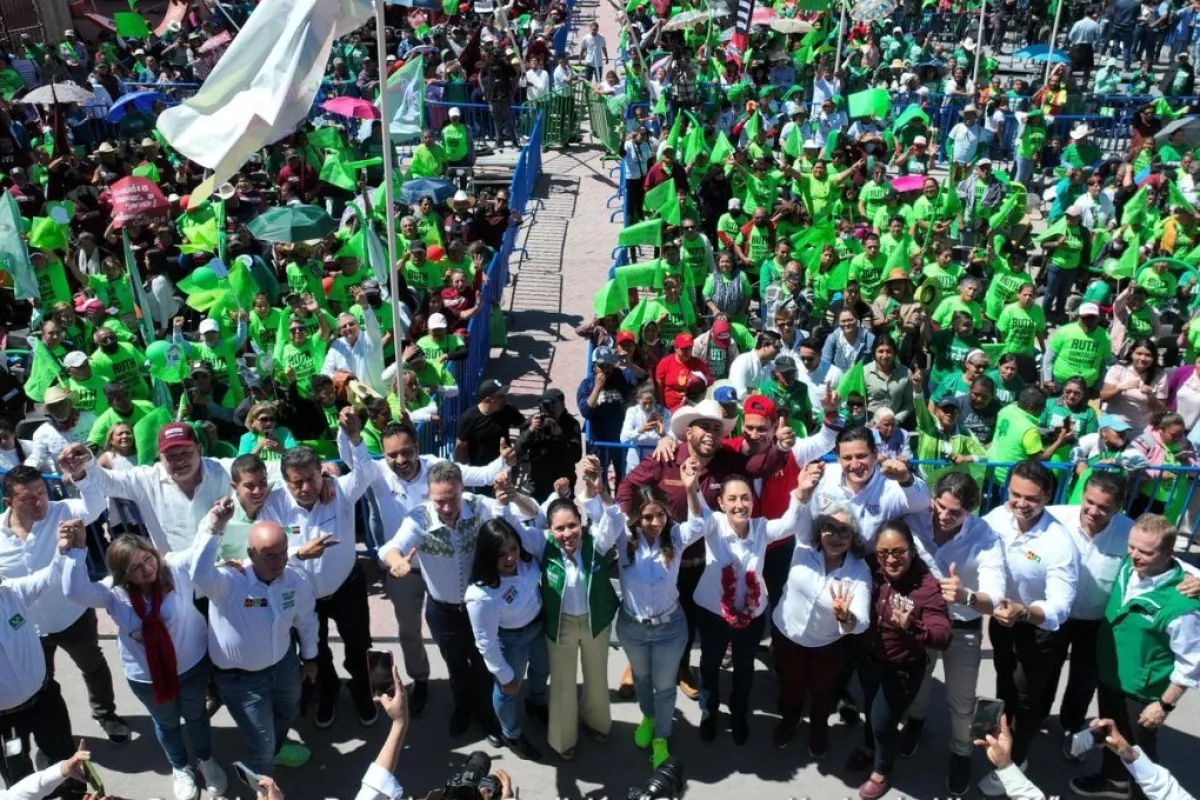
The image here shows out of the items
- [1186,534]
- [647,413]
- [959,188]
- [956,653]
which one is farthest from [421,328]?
[959,188]

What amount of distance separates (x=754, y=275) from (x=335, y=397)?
506 centimetres

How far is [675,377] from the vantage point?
7.98 metres

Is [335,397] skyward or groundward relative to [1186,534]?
skyward

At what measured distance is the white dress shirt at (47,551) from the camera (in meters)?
5.42

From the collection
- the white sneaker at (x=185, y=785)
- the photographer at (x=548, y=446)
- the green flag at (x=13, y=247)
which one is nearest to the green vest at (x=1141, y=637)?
the photographer at (x=548, y=446)

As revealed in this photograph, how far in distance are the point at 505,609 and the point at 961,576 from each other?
2.28 metres

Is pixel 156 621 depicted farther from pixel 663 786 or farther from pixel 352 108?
pixel 352 108

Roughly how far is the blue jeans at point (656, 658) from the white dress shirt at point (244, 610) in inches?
65.3

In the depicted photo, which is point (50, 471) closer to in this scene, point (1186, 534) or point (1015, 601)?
point (1015, 601)

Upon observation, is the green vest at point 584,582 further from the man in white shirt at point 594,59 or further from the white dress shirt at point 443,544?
the man in white shirt at point 594,59

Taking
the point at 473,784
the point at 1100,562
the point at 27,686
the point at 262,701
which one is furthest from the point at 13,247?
the point at 1100,562

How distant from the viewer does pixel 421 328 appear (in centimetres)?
925

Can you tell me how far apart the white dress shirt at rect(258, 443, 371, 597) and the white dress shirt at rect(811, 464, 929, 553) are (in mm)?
2448

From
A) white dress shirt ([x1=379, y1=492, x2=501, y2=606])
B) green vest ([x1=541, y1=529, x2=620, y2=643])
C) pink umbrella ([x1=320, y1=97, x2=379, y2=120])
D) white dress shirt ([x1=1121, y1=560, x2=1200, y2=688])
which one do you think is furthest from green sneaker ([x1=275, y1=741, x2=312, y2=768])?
pink umbrella ([x1=320, y1=97, x2=379, y2=120])
